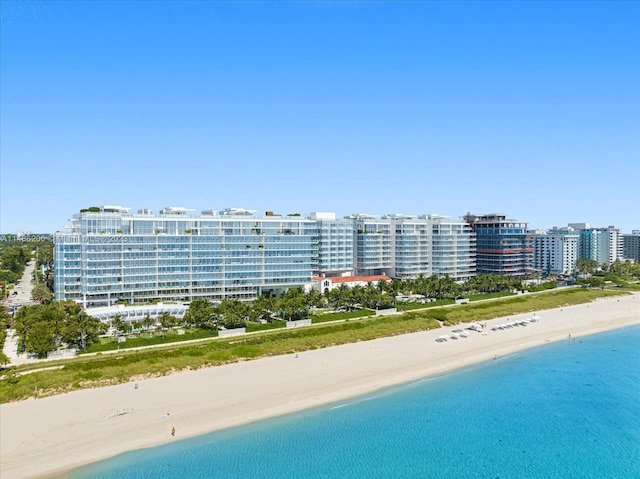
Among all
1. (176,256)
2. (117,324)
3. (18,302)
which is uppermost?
(176,256)

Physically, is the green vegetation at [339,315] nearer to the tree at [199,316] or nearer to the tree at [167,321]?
the tree at [199,316]

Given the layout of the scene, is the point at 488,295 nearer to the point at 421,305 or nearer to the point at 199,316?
the point at 421,305

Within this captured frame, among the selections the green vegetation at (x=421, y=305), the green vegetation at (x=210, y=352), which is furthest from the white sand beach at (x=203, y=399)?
the green vegetation at (x=421, y=305)

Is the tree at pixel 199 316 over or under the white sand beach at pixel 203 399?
over

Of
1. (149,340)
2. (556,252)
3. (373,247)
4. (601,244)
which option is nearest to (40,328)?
(149,340)

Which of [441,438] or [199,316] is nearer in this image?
[441,438]
